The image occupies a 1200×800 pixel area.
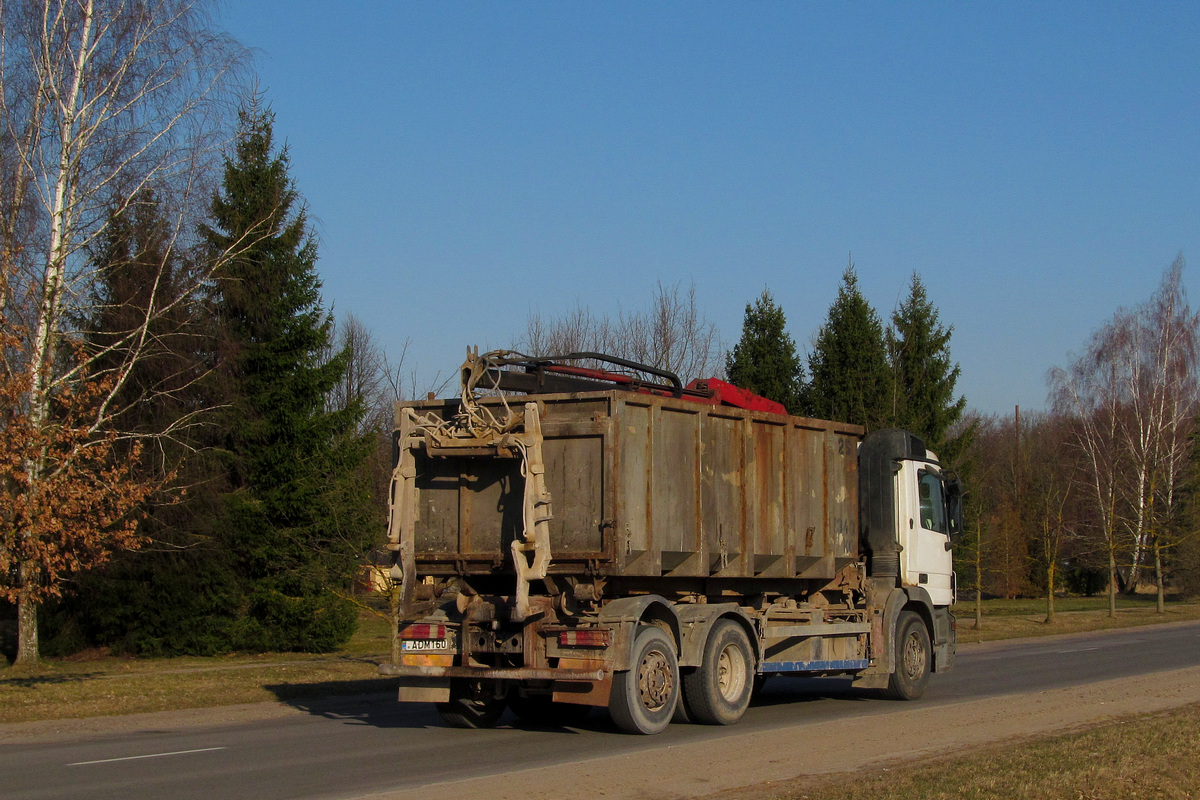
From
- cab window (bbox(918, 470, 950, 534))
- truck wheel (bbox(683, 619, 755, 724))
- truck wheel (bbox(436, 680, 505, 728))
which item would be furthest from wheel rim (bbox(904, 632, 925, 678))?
truck wheel (bbox(436, 680, 505, 728))

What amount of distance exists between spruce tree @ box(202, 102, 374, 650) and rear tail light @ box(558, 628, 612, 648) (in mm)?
14664

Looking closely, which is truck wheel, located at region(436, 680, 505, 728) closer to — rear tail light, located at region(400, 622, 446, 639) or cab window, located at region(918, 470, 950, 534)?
rear tail light, located at region(400, 622, 446, 639)

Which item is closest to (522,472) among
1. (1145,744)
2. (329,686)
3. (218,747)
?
(218,747)

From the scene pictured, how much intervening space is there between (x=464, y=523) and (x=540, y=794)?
13.6ft

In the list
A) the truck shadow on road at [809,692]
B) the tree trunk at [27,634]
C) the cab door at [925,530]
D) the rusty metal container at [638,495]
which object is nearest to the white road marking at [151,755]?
the rusty metal container at [638,495]

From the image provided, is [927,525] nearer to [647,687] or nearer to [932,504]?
[932,504]

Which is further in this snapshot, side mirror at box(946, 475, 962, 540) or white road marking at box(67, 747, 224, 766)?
side mirror at box(946, 475, 962, 540)

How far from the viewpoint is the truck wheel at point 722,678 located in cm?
1163

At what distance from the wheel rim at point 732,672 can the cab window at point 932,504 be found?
415cm

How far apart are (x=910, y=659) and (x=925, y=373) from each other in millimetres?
22124

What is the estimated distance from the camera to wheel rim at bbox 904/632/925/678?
1460 cm

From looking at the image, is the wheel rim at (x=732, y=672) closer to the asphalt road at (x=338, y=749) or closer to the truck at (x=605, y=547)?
the truck at (x=605, y=547)

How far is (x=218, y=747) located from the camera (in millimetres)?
10938

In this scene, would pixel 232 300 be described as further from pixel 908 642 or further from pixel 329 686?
pixel 908 642
